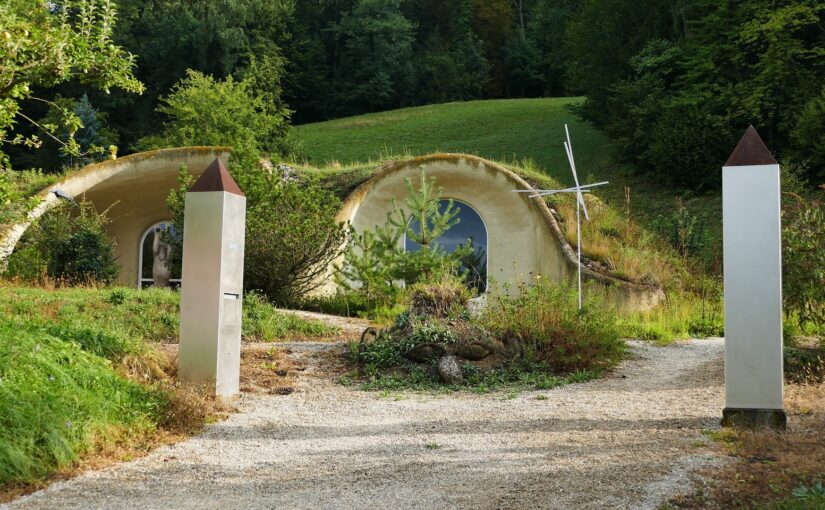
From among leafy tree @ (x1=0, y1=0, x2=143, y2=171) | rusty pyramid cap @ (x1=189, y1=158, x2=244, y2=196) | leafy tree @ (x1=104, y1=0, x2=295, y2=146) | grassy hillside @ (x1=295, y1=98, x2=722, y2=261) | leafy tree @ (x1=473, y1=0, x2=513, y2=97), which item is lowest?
rusty pyramid cap @ (x1=189, y1=158, x2=244, y2=196)

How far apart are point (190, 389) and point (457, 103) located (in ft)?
116

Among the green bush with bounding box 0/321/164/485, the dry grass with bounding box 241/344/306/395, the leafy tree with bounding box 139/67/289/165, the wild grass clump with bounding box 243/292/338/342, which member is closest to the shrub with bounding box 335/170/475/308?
the wild grass clump with bounding box 243/292/338/342

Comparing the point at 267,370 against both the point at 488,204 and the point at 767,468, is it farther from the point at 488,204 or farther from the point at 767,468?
the point at 488,204

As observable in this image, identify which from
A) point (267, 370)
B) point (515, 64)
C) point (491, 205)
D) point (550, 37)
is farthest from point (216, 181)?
point (515, 64)

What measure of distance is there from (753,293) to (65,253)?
1364 cm

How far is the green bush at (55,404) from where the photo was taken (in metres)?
4.78

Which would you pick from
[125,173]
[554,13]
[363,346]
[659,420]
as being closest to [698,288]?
[363,346]

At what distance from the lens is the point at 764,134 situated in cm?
2450

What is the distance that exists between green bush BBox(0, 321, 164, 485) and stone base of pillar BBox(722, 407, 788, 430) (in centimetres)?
417

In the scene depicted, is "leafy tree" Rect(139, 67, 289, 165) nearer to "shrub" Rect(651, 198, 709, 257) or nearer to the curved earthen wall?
the curved earthen wall

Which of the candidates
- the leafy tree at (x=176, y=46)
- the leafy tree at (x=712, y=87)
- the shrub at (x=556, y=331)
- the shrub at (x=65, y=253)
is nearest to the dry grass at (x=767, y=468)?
the shrub at (x=556, y=331)

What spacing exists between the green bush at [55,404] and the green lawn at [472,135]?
68.8ft

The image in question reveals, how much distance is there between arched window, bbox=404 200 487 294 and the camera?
1838 cm

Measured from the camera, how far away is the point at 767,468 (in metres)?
4.68
